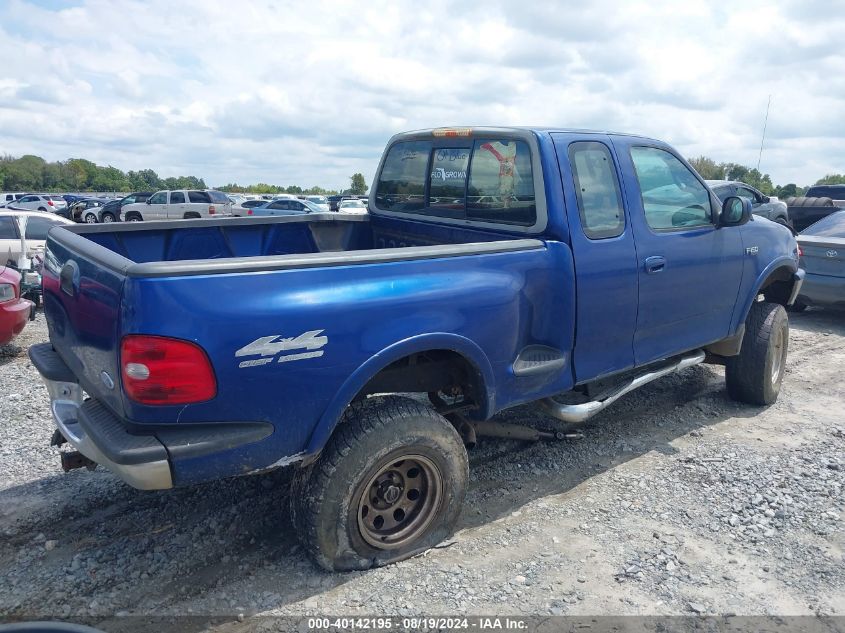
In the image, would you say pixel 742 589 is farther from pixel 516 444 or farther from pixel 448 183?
pixel 448 183

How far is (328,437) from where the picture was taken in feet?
9.75

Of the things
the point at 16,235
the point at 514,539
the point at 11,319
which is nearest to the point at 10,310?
the point at 11,319

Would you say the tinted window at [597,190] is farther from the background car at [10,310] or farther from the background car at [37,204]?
the background car at [37,204]

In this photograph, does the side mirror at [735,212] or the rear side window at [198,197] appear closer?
the side mirror at [735,212]

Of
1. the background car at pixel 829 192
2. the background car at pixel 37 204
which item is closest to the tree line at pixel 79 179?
the background car at pixel 37 204

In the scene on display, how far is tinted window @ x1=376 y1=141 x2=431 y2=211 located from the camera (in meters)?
4.69

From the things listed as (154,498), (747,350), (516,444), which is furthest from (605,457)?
(154,498)

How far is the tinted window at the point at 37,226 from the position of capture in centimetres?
1022

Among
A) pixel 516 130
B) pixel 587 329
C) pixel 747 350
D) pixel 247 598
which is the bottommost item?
pixel 247 598

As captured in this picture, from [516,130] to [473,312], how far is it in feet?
4.34

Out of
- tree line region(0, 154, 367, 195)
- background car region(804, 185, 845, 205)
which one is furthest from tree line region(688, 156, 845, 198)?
tree line region(0, 154, 367, 195)

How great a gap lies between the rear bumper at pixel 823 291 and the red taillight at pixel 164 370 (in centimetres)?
828

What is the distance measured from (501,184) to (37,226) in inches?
350

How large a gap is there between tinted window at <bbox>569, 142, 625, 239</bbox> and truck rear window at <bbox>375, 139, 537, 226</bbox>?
30cm
